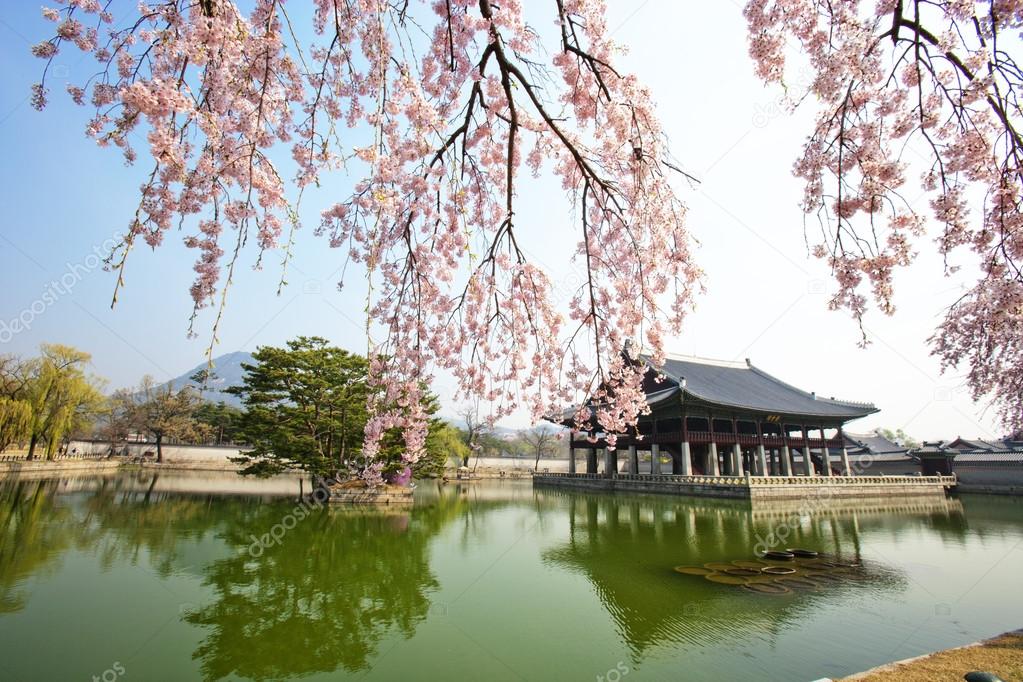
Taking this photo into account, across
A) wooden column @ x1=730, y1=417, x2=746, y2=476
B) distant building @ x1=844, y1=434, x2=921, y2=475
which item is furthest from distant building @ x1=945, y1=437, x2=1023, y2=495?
wooden column @ x1=730, y1=417, x2=746, y2=476

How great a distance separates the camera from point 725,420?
26266 mm

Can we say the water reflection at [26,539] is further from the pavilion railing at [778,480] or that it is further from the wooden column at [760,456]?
the wooden column at [760,456]

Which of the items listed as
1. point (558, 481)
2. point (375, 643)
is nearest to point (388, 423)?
point (375, 643)

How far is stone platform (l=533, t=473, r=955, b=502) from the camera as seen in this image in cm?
2000

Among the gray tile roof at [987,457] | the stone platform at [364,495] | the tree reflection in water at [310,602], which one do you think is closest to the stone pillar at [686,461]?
the stone platform at [364,495]

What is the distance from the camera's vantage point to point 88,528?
11.0m

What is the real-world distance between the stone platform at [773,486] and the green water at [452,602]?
6372 mm

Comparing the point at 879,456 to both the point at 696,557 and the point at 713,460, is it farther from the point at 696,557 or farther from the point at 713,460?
the point at 696,557

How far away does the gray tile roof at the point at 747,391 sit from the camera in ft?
83.4

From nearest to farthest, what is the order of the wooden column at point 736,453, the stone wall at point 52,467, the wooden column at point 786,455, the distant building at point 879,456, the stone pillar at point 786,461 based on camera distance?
the stone wall at point 52,467 → the wooden column at point 736,453 → the wooden column at point 786,455 → the stone pillar at point 786,461 → the distant building at point 879,456

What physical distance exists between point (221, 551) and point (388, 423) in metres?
7.50

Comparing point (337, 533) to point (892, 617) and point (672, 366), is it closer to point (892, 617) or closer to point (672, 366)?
point (892, 617)

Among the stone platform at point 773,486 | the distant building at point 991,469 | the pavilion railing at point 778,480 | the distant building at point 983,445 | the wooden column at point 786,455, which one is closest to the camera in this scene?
the stone platform at point 773,486

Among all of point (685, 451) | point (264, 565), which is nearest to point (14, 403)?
point (264, 565)
